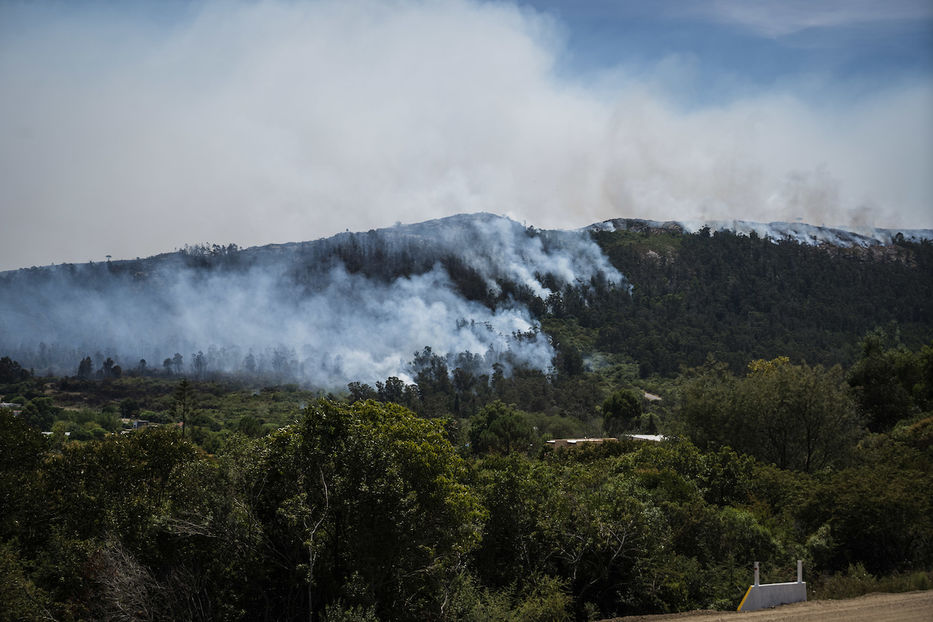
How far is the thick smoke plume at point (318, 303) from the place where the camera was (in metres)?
134

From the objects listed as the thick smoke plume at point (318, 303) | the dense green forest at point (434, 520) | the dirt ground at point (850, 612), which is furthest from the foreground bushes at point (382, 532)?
the thick smoke plume at point (318, 303)

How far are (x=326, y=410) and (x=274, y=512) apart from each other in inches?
154

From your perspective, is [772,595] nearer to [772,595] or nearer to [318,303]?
[772,595]

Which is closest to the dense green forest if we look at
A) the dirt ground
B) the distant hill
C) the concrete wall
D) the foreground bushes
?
the foreground bushes

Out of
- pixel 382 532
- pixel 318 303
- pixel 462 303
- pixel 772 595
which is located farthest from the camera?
pixel 318 303

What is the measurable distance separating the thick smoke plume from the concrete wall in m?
102

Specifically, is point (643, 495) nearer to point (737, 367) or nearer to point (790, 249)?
point (737, 367)

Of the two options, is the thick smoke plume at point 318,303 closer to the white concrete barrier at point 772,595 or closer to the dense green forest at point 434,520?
the dense green forest at point 434,520

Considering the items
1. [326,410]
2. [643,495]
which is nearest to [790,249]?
[643,495]

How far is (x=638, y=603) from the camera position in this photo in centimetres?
2589

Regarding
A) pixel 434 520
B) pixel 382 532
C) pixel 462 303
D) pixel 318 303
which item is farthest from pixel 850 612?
pixel 318 303

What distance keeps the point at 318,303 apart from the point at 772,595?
428ft

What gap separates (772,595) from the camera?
74.8 ft

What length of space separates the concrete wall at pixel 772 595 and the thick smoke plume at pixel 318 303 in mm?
102415
